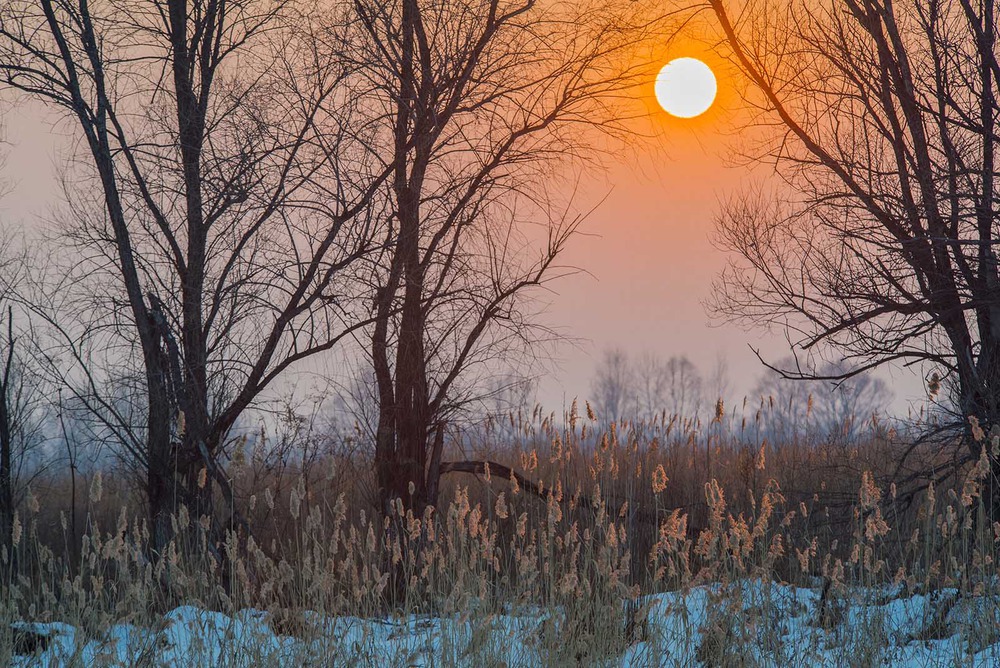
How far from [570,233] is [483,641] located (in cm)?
393

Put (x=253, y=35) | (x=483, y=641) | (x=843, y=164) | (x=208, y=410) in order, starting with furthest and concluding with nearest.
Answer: (x=253, y=35)
(x=208, y=410)
(x=843, y=164)
(x=483, y=641)


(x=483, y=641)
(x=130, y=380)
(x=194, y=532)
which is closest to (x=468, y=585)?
(x=483, y=641)

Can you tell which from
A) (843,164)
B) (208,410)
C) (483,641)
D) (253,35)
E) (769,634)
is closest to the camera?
(483,641)

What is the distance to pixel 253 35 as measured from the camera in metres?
8.61

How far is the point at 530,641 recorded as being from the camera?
507 centimetres

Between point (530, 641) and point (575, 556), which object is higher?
point (575, 556)

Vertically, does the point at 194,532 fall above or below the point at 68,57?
below

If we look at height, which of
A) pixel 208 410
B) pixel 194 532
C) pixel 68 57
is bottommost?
pixel 194 532

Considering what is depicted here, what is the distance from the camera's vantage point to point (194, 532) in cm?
785

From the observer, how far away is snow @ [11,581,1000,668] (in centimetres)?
499

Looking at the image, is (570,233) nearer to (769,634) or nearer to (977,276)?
(977,276)

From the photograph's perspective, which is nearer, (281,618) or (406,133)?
(281,618)

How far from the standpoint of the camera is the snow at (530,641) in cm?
499

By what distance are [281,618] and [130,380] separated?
3.26 m
